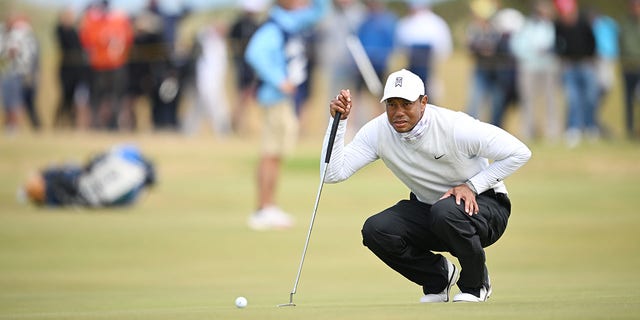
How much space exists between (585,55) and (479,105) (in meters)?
2.29

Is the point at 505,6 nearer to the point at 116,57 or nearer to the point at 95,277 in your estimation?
the point at 116,57

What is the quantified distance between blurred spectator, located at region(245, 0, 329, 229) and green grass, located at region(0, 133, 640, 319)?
44cm

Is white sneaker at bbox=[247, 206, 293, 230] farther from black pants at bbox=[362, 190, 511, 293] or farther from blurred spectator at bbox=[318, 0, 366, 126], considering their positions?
blurred spectator at bbox=[318, 0, 366, 126]

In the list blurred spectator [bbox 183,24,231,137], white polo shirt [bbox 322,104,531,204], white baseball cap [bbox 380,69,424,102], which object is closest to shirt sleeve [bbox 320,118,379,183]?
white polo shirt [bbox 322,104,531,204]

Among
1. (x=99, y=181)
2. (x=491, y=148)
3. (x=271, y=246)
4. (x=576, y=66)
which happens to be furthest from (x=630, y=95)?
(x=491, y=148)

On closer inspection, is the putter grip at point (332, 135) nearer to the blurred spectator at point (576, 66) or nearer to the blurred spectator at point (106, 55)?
the blurred spectator at point (576, 66)

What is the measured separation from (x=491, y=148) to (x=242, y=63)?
1763 centimetres

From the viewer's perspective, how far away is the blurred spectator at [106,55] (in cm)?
2498

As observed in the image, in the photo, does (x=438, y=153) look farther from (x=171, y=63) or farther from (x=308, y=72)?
(x=171, y=63)

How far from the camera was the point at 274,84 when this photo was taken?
15250 millimetres

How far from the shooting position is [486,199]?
873cm

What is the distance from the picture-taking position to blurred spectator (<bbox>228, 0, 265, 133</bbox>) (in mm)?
25156

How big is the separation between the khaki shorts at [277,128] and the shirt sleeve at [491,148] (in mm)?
7127

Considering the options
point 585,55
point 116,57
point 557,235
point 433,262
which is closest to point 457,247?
point 433,262
